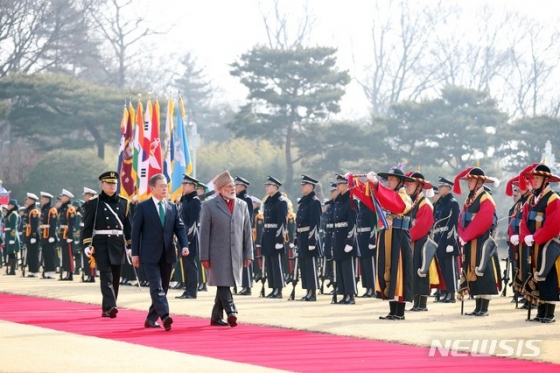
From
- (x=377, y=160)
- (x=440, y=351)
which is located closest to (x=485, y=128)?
(x=377, y=160)

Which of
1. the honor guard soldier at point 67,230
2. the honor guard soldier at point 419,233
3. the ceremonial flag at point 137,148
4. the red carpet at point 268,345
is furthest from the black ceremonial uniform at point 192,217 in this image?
the honor guard soldier at point 67,230

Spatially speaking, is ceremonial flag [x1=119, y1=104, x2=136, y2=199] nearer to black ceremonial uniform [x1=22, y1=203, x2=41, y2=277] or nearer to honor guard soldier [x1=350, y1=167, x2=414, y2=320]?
black ceremonial uniform [x1=22, y1=203, x2=41, y2=277]

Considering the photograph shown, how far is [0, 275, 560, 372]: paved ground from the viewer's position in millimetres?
10396

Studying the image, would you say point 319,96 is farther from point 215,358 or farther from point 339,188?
point 215,358

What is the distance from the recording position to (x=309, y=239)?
19188mm

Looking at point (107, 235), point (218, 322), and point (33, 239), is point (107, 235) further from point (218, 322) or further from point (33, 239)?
point (33, 239)

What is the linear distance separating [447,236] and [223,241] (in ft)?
21.7

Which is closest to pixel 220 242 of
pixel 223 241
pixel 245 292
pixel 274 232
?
pixel 223 241

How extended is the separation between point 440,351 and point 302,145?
129ft

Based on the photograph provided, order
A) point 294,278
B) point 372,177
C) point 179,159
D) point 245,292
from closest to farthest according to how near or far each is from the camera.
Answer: point 372,177 < point 294,278 < point 245,292 < point 179,159

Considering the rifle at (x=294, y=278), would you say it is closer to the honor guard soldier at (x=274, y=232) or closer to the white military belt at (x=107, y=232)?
the honor guard soldier at (x=274, y=232)

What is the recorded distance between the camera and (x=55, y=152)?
148ft

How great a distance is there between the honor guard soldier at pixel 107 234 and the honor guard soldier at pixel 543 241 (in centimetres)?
528

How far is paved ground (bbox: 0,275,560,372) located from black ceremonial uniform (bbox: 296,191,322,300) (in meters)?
0.39
